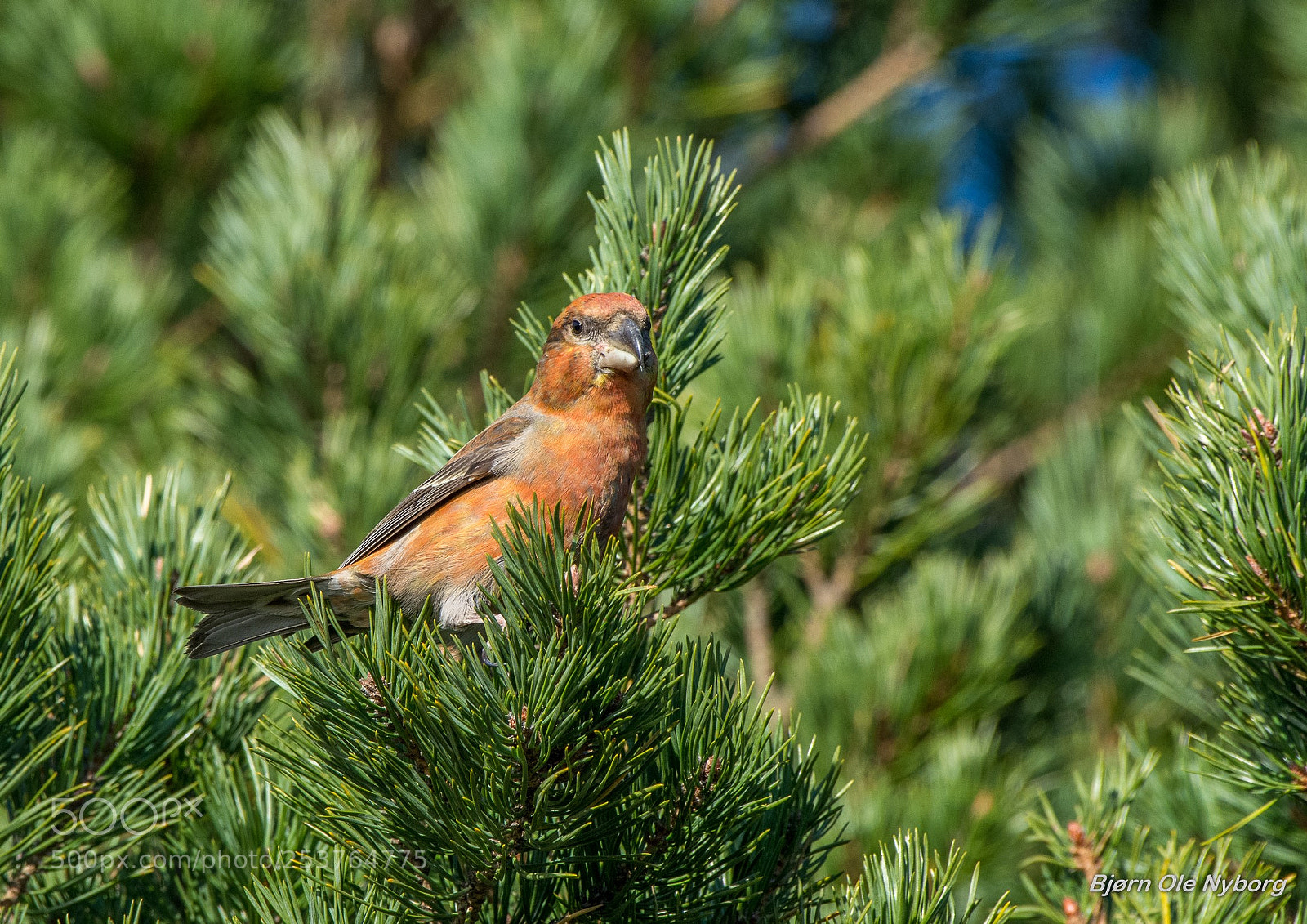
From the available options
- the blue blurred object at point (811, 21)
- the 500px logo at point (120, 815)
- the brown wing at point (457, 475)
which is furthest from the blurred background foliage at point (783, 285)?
the 500px logo at point (120, 815)

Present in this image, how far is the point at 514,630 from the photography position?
1.94m

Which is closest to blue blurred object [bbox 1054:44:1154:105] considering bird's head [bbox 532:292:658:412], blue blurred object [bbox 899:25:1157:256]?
blue blurred object [bbox 899:25:1157:256]

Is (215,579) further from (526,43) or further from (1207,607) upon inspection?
(526,43)

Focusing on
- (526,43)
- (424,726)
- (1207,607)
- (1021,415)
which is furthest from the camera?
(1021,415)

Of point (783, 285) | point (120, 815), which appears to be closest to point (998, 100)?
point (783, 285)

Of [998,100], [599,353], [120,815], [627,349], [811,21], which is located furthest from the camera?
[998,100]

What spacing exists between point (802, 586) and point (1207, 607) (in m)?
1.79

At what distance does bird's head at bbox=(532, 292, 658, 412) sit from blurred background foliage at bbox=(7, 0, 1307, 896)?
39cm

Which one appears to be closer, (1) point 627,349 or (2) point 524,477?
(1) point 627,349

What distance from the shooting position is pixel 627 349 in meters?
2.74

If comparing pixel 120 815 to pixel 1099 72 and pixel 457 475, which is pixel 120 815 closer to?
pixel 457 475

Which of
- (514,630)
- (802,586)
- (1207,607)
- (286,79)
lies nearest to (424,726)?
(514,630)

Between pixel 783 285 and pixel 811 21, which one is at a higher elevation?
pixel 811 21

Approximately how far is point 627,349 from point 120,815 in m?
1.47
